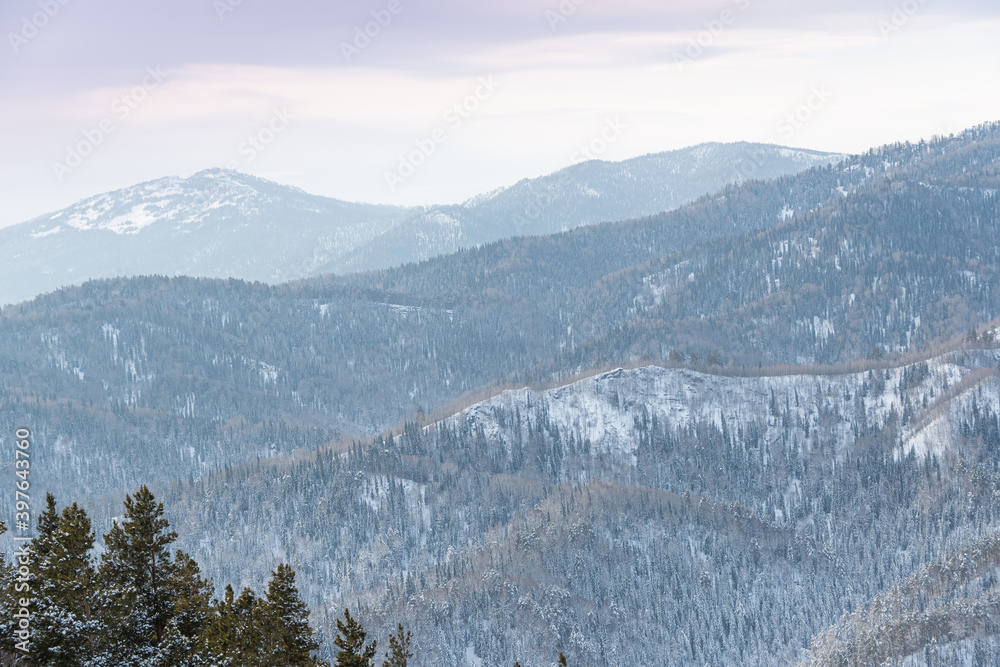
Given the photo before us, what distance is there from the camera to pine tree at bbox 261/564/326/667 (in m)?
58.8

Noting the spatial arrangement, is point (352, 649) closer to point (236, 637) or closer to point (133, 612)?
point (236, 637)

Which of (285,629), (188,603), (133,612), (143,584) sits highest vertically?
(143,584)

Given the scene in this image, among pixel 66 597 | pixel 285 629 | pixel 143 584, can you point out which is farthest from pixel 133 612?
pixel 285 629

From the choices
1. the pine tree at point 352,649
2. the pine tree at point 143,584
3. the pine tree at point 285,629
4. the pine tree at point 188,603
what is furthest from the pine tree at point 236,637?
the pine tree at point 352,649

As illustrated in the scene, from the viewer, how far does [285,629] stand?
59250mm

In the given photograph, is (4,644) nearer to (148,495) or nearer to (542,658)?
(148,495)

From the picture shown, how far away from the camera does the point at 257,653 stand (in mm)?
59281

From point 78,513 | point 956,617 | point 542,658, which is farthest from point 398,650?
point 956,617

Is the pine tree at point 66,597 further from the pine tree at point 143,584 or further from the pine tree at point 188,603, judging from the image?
the pine tree at point 188,603

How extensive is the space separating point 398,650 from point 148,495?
55.2ft

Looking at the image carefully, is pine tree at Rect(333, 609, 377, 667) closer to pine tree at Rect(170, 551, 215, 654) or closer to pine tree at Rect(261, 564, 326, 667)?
pine tree at Rect(261, 564, 326, 667)

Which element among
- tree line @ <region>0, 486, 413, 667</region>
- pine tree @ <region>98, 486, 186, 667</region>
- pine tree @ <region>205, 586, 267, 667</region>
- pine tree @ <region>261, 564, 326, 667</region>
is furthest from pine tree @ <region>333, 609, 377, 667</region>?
pine tree @ <region>98, 486, 186, 667</region>

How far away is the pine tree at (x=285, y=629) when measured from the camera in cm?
5884

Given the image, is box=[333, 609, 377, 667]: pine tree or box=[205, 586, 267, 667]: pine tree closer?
box=[205, 586, 267, 667]: pine tree
